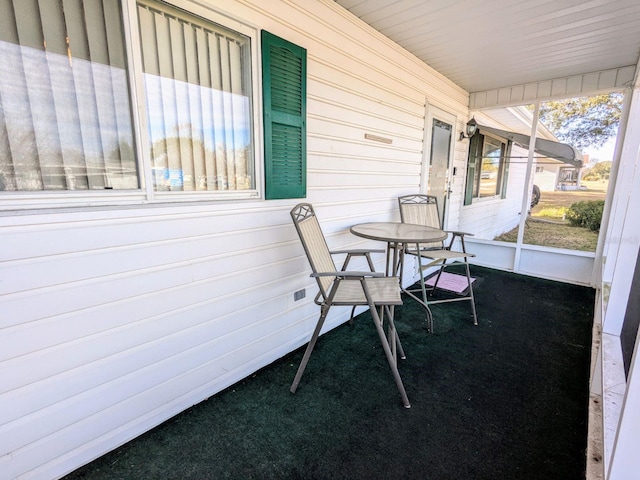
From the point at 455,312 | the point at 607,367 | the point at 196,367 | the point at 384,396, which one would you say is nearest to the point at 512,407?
the point at 607,367

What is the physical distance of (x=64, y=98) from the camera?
50.1 inches

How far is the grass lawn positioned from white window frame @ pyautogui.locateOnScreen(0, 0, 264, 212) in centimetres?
441

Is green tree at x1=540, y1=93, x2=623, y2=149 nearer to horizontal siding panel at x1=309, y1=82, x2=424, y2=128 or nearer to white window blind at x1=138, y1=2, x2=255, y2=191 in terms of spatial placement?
horizontal siding panel at x1=309, y1=82, x2=424, y2=128

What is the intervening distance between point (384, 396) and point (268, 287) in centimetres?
105

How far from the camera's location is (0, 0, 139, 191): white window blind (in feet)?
3.81

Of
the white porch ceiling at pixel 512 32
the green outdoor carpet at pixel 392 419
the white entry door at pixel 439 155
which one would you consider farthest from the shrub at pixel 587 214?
the green outdoor carpet at pixel 392 419

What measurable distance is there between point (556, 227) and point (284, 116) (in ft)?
14.4

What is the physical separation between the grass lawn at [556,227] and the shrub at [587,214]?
6 cm

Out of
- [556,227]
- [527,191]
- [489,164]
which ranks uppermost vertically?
[489,164]

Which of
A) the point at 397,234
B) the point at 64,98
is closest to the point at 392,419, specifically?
the point at 397,234

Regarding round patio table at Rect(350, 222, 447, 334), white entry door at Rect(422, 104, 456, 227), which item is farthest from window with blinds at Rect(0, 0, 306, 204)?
white entry door at Rect(422, 104, 456, 227)

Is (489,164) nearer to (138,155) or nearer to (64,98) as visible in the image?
(138,155)

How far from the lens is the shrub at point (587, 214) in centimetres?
386

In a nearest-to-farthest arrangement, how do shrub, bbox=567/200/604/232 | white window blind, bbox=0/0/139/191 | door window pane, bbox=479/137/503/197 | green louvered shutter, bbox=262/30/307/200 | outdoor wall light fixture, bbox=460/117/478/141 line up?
white window blind, bbox=0/0/139/191 → green louvered shutter, bbox=262/30/307/200 → shrub, bbox=567/200/604/232 → outdoor wall light fixture, bbox=460/117/478/141 → door window pane, bbox=479/137/503/197
